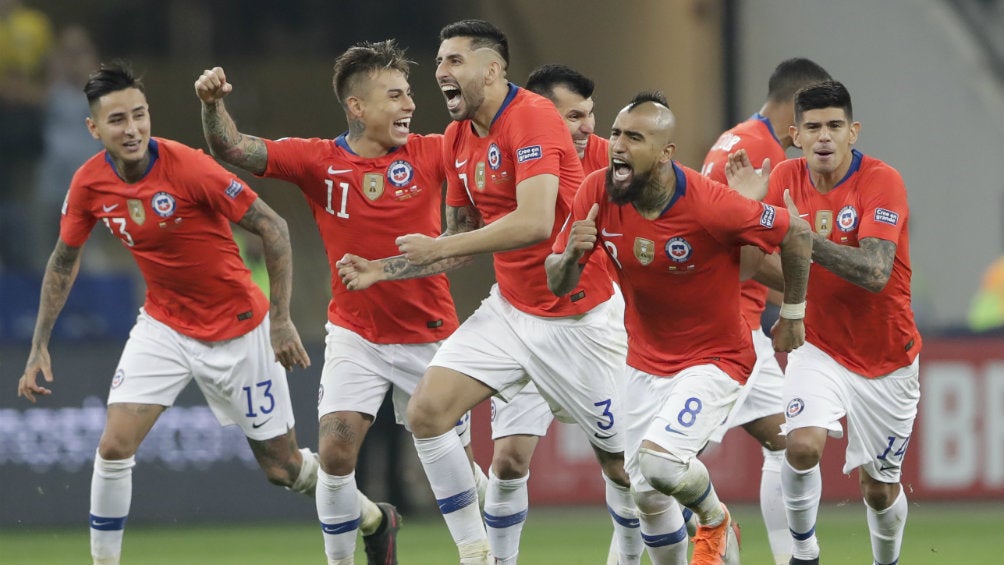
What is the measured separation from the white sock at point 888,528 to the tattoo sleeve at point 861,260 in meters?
1.31

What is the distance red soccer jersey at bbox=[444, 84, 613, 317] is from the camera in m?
7.60

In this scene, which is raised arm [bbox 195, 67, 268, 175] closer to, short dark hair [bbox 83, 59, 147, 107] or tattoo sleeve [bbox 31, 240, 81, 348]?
short dark hair [bbox 83, 59, 147, 107]

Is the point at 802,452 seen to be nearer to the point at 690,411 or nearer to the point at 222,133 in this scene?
the point at 690,411

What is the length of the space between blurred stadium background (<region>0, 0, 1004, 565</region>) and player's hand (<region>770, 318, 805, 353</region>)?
4266 mm

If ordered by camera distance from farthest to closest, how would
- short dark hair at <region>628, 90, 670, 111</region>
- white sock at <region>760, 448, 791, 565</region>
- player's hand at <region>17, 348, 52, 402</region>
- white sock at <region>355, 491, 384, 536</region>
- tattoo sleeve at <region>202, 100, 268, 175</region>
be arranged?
white sock at <region>760, 448, 791, 565</region> < white sock at <region>355, 491, 384, 536</region> < player's hand at <region>17, 348, 52, 402</region> < tattoo sleeve at <region>202, 100, 268, 175</region> < short dark hair at <region>628, 90, 670, 111</region>

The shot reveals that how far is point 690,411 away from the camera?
738 cm

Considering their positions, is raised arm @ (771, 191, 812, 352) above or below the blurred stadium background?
above

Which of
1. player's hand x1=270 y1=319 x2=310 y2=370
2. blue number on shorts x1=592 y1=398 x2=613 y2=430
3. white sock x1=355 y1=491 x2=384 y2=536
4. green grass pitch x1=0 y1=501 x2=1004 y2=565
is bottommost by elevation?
green grass pitch x1=0 y1=501 x2=1004 y2=565

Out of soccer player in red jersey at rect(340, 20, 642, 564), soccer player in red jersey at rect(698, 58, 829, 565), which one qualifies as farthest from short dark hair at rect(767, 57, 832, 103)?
soccer player in red jersey at rect(340, 20, 642, 564)

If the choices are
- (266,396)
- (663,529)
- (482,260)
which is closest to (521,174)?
(663,529)

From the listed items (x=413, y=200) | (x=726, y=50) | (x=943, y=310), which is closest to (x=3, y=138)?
(x=726, y=50)

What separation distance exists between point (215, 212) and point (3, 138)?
744 cm

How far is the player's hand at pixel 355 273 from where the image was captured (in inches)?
281

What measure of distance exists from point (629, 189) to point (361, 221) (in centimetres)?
161
